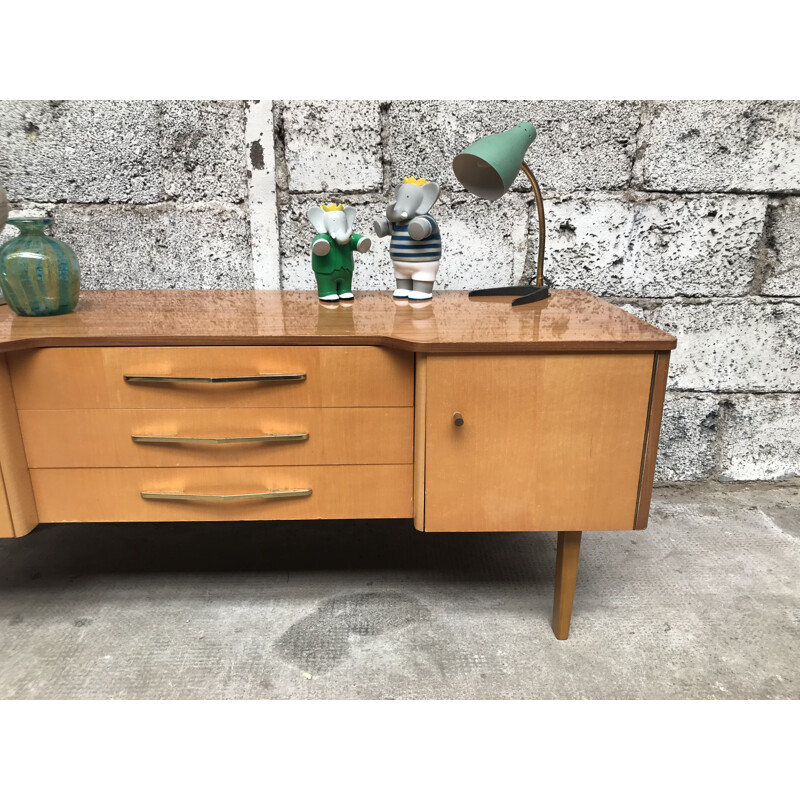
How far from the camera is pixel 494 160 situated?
4.83ft

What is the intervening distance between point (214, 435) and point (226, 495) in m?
0.14

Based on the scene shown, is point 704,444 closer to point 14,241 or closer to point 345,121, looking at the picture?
point 345,121

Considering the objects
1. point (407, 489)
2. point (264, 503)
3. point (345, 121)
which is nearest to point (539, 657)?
point (407, 489)

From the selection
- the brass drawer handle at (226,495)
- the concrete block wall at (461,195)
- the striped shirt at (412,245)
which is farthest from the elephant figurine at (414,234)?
the brass drawer handle at (226,495)

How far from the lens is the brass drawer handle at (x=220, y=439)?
1344 millimetres

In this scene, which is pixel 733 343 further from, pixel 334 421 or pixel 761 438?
pixel 334 421

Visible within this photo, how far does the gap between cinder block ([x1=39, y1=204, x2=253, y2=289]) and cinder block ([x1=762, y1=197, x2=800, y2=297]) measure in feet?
5.71

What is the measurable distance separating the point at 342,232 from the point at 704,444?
1.54 m

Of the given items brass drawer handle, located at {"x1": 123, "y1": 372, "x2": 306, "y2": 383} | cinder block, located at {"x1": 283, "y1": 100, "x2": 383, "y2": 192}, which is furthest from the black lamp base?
brass drawer handle, located at {"x1": 123, "y1": 372, "x2": 306, "y2": 383}

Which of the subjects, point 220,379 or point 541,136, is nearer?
point 220,379

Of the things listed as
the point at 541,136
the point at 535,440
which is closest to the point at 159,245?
the point at 541,136

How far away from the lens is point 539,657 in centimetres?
147

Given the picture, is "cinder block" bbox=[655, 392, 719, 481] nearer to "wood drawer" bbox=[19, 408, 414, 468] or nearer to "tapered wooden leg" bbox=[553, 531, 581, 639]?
"tapered wooden leg" bbox=[553, 531, 581, 639]

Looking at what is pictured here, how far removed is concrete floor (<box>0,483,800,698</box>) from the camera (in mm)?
1402
